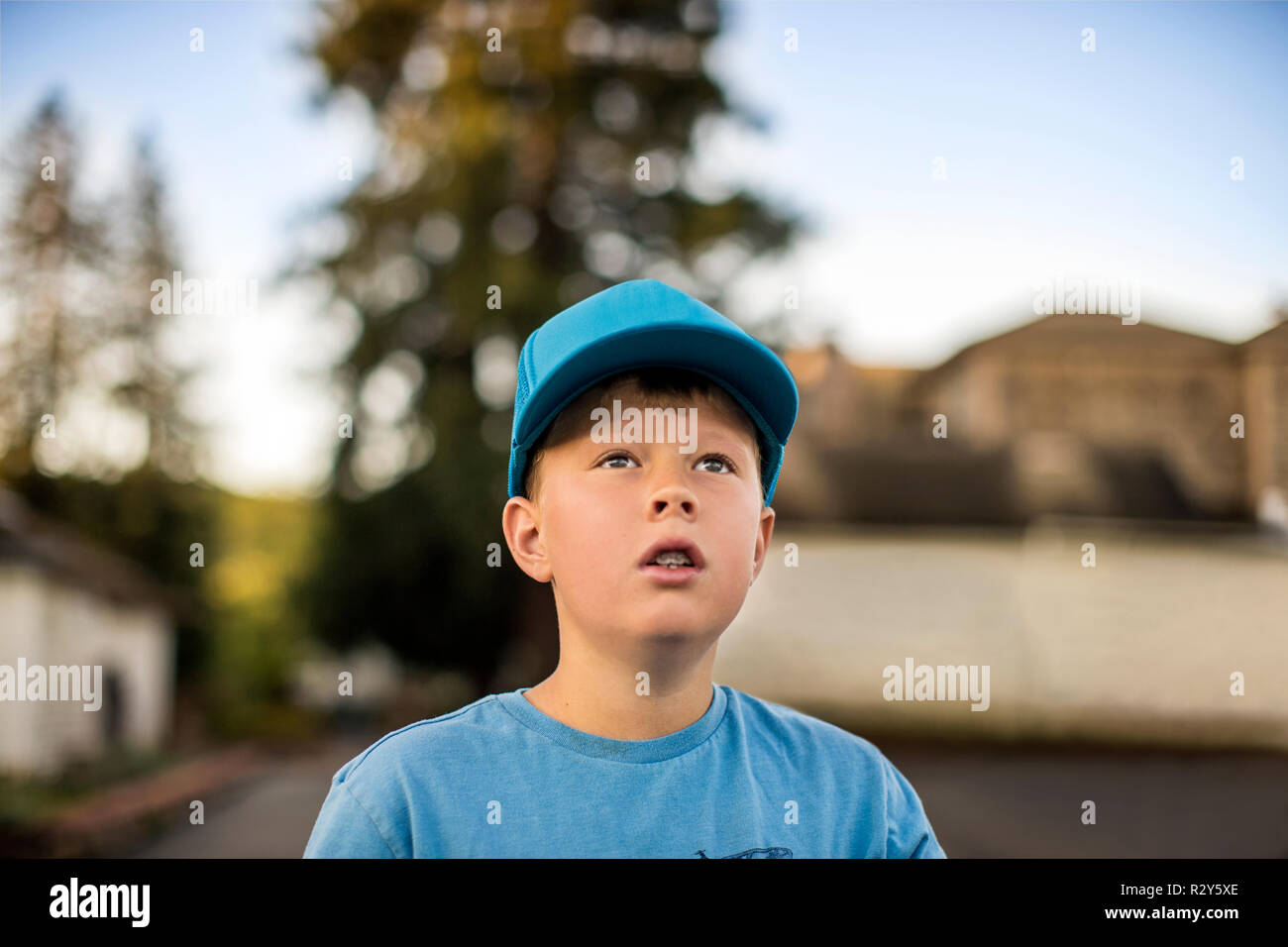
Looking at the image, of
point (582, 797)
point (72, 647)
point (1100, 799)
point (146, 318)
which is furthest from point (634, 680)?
point (146, 318)

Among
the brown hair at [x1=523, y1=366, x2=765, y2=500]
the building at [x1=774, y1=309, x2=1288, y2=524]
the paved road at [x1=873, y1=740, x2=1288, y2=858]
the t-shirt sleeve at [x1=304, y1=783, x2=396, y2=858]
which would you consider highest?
the building at [x1=774, y1=309, x2=1288, y2=524]

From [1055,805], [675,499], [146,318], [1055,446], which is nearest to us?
[675,499]

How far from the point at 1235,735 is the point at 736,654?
555 centimetres

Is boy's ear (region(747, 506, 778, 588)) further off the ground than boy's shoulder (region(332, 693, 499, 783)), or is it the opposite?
boy's ear (region(747, 506, 778, 588))

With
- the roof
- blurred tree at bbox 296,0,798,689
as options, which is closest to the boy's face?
blurred tree at bbox 296,0,798,689

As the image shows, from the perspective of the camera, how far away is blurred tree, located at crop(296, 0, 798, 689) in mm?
9906

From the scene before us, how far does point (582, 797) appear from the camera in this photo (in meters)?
1.24

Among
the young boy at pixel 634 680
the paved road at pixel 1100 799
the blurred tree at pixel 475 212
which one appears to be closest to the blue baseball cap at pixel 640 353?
the young boy at pixel 634 680

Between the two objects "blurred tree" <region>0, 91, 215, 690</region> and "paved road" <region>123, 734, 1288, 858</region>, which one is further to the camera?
"blurred tree" <region>0, 91, 215, 690</region>

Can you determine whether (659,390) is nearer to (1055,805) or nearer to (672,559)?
(672,559)

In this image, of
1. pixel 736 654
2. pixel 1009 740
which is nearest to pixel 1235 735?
pixel 1009 740

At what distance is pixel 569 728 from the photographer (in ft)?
4.20

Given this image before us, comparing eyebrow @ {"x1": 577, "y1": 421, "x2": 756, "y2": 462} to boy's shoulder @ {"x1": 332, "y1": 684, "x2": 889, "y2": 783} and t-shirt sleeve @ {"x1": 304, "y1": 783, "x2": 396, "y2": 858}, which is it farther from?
t-shirt sleeve @ {"x1": 304, "y1": 783, "x2": 396, "y2": 858}

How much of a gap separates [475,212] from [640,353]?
358 inches
